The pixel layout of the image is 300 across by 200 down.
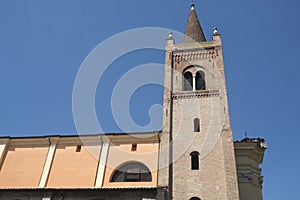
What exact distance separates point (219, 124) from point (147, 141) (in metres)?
3.88

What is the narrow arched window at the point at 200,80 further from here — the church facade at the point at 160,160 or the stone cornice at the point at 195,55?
the stone cornice at the point at 195,55

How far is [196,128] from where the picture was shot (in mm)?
16062

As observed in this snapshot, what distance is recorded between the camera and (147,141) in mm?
16125

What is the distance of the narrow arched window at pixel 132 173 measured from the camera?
15.0 m

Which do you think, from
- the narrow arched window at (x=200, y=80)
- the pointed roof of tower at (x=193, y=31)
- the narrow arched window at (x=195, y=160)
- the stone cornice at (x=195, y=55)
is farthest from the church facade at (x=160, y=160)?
the pointed roof of tower at (x=193, y=31)

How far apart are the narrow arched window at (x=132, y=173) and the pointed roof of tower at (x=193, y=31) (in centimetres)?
1030

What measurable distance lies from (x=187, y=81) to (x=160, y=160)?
5933mm

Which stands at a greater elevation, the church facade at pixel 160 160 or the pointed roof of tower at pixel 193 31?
the pointed roof of tower at pixel 193 31

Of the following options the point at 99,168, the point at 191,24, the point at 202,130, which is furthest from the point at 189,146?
the point at 191,24

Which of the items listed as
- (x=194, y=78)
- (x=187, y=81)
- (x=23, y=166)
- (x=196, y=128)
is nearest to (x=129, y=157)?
(x=196, y=128)

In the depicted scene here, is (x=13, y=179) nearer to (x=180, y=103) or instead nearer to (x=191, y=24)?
(x=180, y=103)

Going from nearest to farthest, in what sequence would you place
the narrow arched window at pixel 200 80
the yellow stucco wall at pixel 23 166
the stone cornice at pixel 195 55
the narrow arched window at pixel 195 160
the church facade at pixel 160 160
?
the church facade at pixel 160 160, the narrow arched window at pixel 195 160, the yellow stucco wall at pixel 23 166, the narrow arched window at pixel 200 80, the stone cornice at pixel 195 55

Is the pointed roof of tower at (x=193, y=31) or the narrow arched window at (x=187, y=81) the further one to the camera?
the pointed roof of tower at (x=193, y=31)

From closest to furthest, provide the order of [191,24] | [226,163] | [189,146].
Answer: [226,163] < [189,146] < [191,24]
